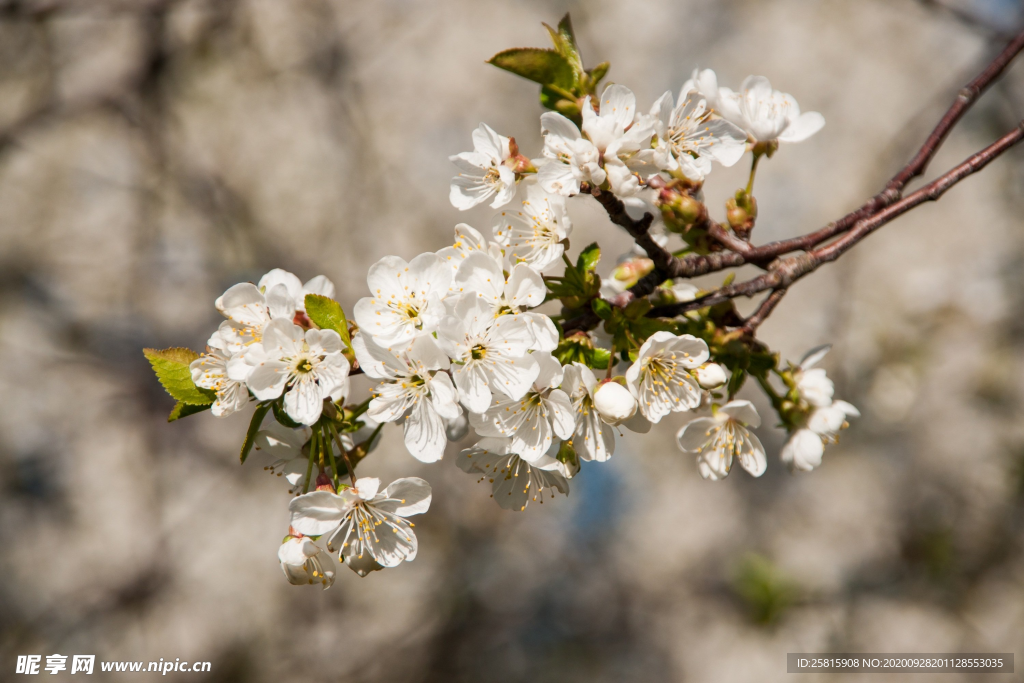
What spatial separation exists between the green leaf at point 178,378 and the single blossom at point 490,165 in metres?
0.47

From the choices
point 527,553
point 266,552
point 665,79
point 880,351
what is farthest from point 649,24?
point 266,552

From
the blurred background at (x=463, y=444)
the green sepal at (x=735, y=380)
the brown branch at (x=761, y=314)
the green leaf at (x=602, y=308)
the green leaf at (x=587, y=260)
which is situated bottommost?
the blurred background at (x=463, y=444)

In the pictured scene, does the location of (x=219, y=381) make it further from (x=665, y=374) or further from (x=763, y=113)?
(x=763, y=113)

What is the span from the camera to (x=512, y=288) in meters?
0.80

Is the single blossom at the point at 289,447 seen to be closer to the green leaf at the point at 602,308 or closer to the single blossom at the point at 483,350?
the single blossom at the point at 483,350

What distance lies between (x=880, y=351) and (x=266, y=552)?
3017 mm

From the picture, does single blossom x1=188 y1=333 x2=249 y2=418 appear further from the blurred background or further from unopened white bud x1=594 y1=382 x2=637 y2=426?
the blurred background

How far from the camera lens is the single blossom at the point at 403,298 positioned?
2.62 feet

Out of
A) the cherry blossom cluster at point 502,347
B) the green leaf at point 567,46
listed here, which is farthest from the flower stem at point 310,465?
the green leaf at point 567,46

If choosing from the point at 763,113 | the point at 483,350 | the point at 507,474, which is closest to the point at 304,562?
the point at 507,474

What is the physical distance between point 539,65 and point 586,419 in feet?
1.73

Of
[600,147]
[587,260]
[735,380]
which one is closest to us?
[600,147]

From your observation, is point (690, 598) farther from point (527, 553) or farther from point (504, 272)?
point (504, 272)

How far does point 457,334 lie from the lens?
0.76 meters
